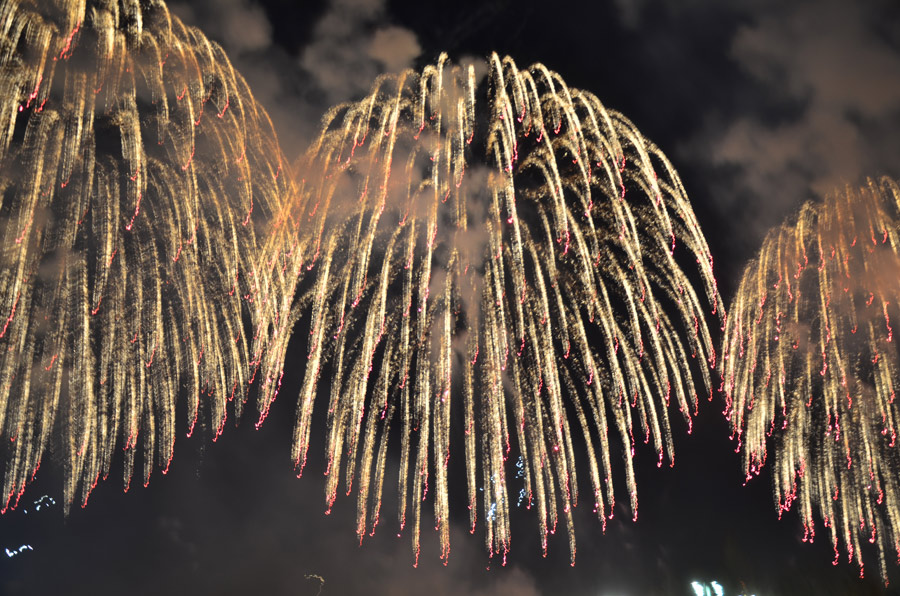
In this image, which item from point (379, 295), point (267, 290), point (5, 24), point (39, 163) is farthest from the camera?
point (267, 290)

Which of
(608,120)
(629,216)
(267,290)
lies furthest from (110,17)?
(629,216)

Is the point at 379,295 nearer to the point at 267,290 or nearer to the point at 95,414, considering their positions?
the point at 267,290

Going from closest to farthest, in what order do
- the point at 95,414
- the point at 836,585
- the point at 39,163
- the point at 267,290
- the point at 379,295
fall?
the point at 39,163
the point at 379,295
the point at 267,290
the point at 95,414
the point at 836,585

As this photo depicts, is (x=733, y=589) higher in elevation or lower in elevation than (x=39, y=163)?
lower

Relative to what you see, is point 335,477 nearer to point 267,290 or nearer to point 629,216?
point 267,290

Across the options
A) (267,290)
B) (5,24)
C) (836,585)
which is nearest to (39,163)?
(5,24)

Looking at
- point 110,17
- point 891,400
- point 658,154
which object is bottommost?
point 891,400

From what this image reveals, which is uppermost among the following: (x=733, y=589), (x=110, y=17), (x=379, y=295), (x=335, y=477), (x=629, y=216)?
(x=110, y=17)

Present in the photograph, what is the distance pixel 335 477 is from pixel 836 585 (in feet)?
115

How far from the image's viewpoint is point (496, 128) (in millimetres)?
13922

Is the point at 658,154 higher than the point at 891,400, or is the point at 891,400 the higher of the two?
the point at 658,154

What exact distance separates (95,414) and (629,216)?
14.7 m

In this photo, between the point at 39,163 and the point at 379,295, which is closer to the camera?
the point at 39,163

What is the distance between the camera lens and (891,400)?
51.8 ft
